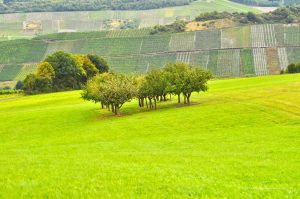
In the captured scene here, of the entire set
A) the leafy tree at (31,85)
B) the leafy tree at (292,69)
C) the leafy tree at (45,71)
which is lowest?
the leafy tree at (31,85)

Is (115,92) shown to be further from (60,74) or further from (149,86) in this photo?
(60,74)

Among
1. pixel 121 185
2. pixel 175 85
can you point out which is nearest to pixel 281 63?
pixel 175 85

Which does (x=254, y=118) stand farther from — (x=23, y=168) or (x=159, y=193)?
(x=159, y=193)

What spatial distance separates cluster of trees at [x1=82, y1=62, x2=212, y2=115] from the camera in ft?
266

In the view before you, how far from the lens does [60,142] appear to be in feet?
173

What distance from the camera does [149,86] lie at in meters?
85.1

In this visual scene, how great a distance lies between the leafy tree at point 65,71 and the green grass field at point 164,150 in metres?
65.7

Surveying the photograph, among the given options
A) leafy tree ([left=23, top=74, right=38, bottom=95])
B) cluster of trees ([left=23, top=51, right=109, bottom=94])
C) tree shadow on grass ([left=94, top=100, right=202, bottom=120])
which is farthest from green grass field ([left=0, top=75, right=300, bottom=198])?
leafy tree ([left=23, top=74, right=38, bottom=95])

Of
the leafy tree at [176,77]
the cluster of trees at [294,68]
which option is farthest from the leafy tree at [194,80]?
the cluster of trees at [294,68]

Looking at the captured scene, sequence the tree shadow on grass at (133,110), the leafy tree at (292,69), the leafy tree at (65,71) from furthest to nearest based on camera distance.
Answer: the leafy tree at (65,71), the leafy tree at (292,69), the tree shadow on grass at (133,110)

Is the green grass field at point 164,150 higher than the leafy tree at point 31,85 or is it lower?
higher

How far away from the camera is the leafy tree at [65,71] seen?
157 m

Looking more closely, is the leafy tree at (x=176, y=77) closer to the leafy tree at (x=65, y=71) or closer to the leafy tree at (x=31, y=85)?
the leafy tree at (x=65, y=71)

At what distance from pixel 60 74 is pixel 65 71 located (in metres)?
3.11
